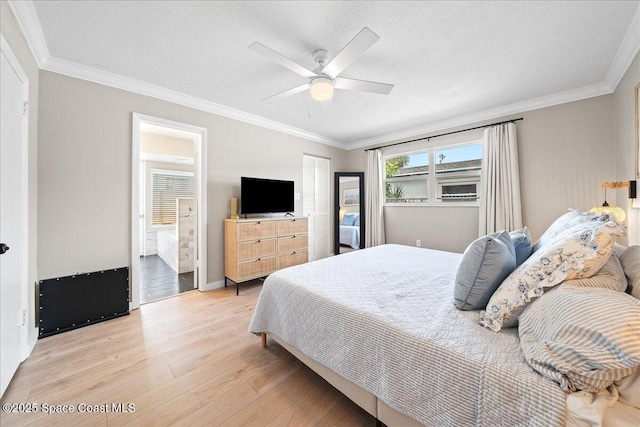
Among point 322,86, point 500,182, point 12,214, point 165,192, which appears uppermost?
point 322,86

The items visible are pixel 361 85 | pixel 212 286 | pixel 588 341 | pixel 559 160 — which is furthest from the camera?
pixel 212 286

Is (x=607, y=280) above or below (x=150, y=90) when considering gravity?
below

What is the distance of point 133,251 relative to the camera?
107 inches

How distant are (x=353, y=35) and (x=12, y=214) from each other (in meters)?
2.78

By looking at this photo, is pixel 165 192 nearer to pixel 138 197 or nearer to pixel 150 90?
pixel 138 197

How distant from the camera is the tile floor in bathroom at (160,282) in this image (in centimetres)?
316

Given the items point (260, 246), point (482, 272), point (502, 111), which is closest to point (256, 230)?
point (260, 246)

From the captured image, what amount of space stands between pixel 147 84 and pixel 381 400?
364 cm

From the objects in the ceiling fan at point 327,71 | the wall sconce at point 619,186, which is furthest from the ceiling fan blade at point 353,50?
the wall sconce at point 619,186

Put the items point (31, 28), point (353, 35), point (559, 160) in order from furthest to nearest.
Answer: point (559, 160)
point (353, 35)
point (31, 28)

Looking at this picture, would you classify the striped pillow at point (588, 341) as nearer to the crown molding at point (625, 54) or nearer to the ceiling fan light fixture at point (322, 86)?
the ceiling fan light fixture at point (322, 86)

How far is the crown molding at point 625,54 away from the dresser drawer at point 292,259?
4.03m

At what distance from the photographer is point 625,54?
2.13 metres

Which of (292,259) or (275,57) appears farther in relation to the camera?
(292,259)
